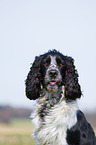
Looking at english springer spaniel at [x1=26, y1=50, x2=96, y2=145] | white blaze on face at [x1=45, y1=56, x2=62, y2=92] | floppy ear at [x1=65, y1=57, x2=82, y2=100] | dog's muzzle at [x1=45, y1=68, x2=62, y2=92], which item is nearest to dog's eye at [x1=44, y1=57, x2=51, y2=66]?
english springer spaniel at [x1=26, y1=50, x2=96, y2=145]

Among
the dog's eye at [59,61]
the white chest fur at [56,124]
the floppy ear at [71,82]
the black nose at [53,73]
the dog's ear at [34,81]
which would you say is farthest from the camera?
the dog's ear at [34,81]

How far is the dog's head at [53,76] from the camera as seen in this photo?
22.1 feet

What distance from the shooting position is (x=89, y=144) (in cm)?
651

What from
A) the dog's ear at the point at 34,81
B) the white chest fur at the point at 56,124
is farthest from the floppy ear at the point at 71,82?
the dog's ear at the point at 34,81

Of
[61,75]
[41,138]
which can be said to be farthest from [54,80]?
[41,138]

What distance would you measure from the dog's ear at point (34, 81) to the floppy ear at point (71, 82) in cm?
74

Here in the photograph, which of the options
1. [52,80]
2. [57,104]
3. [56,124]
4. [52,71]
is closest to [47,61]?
[52,71]

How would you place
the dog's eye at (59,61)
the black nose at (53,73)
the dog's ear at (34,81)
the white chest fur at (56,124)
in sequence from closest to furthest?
the white chest fur at (56,124), the black nose at (53,73), the dog's eye at (59,61), the dog's ear at (34,81)

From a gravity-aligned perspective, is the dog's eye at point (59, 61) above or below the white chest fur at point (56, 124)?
above

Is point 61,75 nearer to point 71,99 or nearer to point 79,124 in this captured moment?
point 71,99

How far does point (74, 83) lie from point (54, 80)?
30.5 inches

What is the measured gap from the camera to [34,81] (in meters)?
7.38

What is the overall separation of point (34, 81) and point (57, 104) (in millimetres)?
990

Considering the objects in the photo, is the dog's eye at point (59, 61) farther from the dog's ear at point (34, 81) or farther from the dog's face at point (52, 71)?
the dog's ear at point (34, 81)
